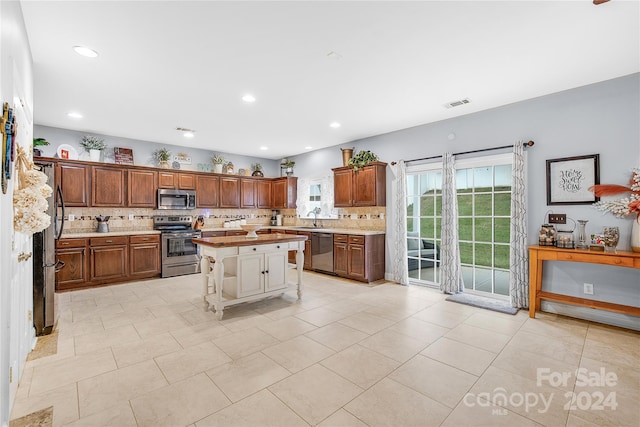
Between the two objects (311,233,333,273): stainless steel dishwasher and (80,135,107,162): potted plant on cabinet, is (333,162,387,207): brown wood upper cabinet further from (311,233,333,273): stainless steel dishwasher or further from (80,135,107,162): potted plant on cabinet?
(80,135,107,162): potted plant on cabinet

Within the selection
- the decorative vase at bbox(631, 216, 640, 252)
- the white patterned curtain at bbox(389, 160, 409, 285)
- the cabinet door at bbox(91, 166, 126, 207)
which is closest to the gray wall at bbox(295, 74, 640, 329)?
the decorative vase at bbox(631, 216, 640, 252)

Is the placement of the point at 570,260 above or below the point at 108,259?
above

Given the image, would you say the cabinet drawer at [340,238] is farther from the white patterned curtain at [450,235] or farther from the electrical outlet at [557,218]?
the electrical outlet at [557,218]

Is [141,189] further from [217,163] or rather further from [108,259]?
[217,163]

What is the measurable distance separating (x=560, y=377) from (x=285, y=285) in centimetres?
303

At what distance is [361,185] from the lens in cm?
562

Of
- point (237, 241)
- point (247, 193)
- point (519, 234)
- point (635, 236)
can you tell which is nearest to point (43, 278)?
point (237, 241)

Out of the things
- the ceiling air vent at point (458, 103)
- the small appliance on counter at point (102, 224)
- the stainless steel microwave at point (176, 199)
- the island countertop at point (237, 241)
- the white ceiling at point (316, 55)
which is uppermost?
the white ceiling at point (316, 55)

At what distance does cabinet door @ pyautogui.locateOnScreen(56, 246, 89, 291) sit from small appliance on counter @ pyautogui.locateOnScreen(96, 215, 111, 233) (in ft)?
2.06

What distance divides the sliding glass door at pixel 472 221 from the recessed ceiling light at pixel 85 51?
447cm

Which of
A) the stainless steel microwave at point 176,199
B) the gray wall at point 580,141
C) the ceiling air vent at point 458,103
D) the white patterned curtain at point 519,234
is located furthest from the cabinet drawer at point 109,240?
the white patterned curtain at point 519,234

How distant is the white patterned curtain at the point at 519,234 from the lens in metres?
3.83

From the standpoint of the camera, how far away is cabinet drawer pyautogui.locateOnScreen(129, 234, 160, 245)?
536 centimetres

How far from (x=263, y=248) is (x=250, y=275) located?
1.24 ft
